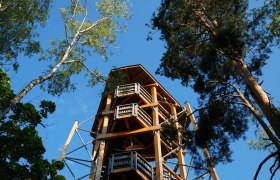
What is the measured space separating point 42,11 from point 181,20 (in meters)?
8.36

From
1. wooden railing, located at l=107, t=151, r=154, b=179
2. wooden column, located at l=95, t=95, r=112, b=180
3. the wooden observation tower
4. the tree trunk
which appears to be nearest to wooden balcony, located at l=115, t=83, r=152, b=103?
the wooden observation tower

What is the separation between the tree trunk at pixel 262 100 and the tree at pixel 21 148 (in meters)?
5.97

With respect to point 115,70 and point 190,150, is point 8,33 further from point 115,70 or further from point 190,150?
point 190,150

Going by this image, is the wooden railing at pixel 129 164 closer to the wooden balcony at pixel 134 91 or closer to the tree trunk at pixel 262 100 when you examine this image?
the wooden balcony at pixel 134 91

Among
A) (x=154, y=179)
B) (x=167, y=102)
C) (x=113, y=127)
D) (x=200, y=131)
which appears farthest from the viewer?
(x=167, y=102)

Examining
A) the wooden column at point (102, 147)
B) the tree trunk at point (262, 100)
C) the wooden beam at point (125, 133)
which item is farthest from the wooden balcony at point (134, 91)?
the tree trunk at point (262, 100)

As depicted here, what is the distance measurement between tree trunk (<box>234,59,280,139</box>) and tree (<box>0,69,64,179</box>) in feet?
19.6

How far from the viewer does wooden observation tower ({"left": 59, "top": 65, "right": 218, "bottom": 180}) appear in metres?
18.5

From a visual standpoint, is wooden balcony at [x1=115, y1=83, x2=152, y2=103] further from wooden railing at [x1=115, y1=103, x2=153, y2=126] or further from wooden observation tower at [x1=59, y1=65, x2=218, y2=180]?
wooden railing at [x1=115, y1=103, x2=153, y2=126]

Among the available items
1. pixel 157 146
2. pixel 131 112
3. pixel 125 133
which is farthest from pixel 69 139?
pixel 157 146

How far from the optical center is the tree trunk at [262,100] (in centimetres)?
916

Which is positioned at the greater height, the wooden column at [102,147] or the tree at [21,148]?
the wooden column at [102,147]

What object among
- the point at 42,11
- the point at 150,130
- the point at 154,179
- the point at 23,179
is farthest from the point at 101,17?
the point at 23,179

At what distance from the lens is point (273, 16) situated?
1235 cm
